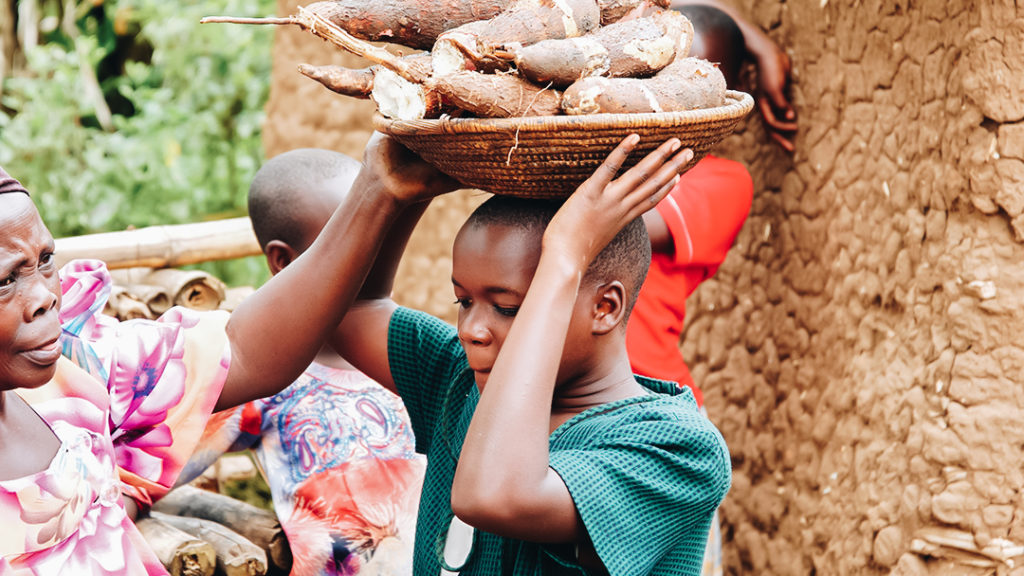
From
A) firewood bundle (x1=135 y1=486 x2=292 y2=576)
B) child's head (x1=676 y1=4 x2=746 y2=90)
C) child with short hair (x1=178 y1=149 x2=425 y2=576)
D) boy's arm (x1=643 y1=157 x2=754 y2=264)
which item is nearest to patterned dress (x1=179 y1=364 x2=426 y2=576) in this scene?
child with short hair (x1=178 y1=149 x2=425 y2=576)

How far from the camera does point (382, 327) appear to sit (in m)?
2.17

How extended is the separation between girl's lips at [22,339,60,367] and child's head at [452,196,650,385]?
2.02ft

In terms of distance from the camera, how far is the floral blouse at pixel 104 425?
1606 mm

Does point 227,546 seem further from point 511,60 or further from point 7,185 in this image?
point 511,60

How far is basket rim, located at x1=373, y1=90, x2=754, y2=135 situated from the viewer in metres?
1.52

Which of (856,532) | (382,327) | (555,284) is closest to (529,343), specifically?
(555,284)

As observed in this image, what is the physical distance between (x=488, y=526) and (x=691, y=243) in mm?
1594

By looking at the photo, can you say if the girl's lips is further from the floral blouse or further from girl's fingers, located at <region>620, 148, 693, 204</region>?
girl's fingers, located at <region>620, 148, 693, 204</region>

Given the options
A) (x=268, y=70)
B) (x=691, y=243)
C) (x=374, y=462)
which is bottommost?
(x=268, y=70)

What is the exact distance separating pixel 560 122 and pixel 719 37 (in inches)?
78.6

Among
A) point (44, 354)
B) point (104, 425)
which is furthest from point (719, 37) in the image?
point (44, 354)

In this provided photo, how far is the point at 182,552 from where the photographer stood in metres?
2.57

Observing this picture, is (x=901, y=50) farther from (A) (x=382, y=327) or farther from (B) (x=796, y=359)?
(A) (x=382, y=327)

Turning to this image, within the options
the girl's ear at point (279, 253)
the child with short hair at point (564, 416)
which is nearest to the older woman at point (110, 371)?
the child with short hair at point (564, 416)
